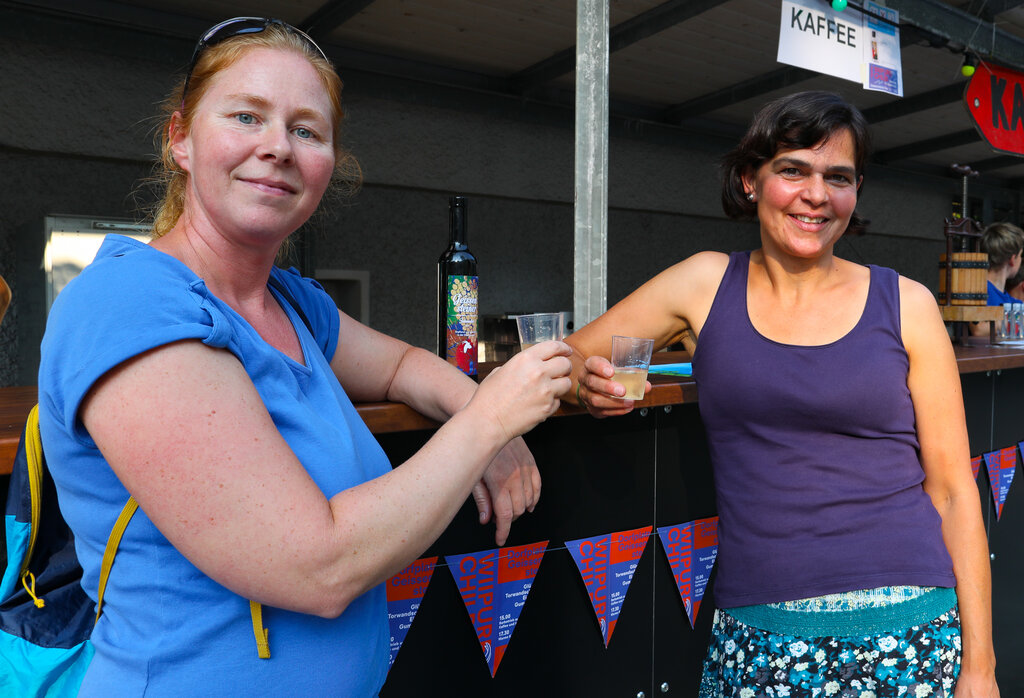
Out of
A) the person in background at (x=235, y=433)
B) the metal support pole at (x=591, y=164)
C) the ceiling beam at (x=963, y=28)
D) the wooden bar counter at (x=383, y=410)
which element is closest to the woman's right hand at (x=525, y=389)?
the person in background at (x=235, y=433)

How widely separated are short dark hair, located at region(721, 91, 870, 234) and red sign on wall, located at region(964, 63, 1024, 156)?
11.2 feet

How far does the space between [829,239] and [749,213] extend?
260 millimetres

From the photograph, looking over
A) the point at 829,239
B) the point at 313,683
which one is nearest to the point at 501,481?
the point at 313,683

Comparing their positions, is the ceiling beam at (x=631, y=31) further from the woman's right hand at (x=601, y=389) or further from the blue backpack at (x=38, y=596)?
the blue backpack at (x=38, y=596)

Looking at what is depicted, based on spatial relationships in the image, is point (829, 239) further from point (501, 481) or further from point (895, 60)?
point (895, 60)

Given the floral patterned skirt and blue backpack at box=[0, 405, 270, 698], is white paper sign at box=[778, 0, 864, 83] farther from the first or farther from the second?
blue backpack at box=[0, 405, 270, 698]

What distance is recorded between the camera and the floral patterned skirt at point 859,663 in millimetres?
1534

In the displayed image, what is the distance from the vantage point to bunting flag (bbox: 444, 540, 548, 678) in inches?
73.4

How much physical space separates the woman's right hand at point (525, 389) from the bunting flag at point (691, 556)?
4.29 feet

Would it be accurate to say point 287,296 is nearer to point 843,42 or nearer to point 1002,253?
point 843,42

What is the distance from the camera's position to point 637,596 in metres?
2.22

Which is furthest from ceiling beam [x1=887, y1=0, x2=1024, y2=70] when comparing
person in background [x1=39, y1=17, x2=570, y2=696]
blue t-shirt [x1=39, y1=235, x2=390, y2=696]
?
blue t-shirt [x1=39, y1=235, x2=390, y2=696]

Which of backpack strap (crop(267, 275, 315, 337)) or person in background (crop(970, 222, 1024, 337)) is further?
person in background (crop(970, 222, 1024, 337))

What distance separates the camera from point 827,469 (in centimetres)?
158
